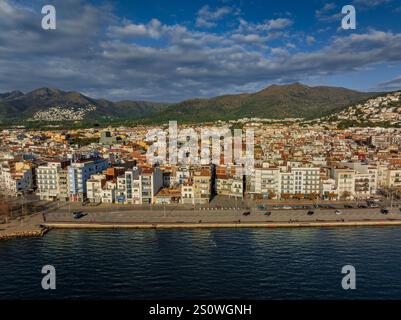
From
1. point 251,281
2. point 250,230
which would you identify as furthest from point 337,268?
point 250,230

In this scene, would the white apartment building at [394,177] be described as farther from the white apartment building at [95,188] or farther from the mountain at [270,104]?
the mountain at [270,104]

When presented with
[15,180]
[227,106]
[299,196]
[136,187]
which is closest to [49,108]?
[227,106]

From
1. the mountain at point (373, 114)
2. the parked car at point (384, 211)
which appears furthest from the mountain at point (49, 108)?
the parked car at point (384, 211)

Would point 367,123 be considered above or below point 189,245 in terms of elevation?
above

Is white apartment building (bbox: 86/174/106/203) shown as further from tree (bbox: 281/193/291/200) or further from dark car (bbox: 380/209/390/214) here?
dark car (bbox: 380/209/390/214)

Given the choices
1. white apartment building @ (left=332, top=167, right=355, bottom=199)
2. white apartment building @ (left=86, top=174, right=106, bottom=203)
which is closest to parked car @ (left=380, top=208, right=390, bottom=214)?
white apartment building @ (left=332, top=167, right=355, bottom=199)

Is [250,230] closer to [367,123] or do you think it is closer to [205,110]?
[367,123]
